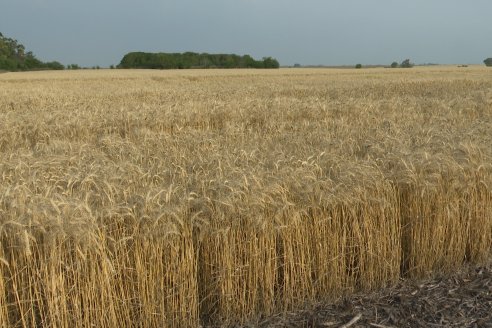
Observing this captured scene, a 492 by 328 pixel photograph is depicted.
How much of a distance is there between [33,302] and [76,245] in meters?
0.45

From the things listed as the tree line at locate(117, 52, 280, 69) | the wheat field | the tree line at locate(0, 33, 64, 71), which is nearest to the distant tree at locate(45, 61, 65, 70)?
the tree line at locate(0, 33, 64, 71)

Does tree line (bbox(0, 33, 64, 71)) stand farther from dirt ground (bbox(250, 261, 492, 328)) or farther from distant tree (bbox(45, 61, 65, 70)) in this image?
dirt ground (bbox(250, 261, 492, 328))

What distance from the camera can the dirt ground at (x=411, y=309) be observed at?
3254mm

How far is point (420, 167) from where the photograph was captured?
4.15 meters

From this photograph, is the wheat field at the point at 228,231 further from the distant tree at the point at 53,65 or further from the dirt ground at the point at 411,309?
the distant tree at the point at 53,65

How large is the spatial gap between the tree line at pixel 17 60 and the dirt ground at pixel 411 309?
8450cm

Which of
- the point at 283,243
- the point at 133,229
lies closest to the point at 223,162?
the point at 283,243

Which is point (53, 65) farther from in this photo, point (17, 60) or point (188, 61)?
point (188, 61)

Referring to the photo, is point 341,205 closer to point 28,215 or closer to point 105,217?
point 105,217

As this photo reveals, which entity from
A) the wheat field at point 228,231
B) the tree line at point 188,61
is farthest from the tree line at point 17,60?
the wheat field at point 228,231

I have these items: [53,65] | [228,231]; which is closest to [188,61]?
[53,65]

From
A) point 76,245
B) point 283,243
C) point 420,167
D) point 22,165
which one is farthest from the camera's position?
point 22,165

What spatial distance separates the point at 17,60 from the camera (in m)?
87.0

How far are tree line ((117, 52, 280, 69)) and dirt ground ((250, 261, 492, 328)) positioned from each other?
73.4 metres
